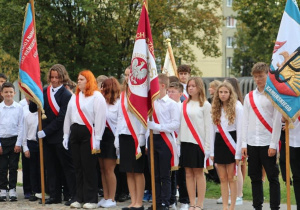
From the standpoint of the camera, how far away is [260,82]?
9.41 meters

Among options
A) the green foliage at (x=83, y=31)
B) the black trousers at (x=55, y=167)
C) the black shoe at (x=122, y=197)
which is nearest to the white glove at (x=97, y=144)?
the black trousers at (x=55, y=167)

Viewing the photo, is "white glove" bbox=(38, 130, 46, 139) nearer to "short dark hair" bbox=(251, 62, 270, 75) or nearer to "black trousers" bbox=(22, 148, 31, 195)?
"black trousers" bbox=(22, 148, 31, 195)

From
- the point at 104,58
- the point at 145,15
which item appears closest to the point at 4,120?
the point at 145,15

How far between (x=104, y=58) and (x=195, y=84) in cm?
2285

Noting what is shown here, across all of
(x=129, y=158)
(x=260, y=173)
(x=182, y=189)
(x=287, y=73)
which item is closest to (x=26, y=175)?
(x=129, y=158)

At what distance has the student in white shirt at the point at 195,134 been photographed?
33.6ft

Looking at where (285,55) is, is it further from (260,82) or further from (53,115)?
(53,115)

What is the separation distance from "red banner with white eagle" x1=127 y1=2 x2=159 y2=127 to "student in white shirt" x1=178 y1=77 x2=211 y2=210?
1.90 feet

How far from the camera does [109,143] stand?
451 inches

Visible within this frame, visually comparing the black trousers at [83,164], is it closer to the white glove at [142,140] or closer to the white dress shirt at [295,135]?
the white glove at [142,140]

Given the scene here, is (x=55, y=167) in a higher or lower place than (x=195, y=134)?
lower

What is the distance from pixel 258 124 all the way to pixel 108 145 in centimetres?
310

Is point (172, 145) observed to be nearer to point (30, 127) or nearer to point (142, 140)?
point (142, 140)

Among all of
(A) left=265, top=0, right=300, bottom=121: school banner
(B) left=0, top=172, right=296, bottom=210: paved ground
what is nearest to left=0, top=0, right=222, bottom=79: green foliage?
(B) left=0, top=172, right=296, bottom=210: paved ground
